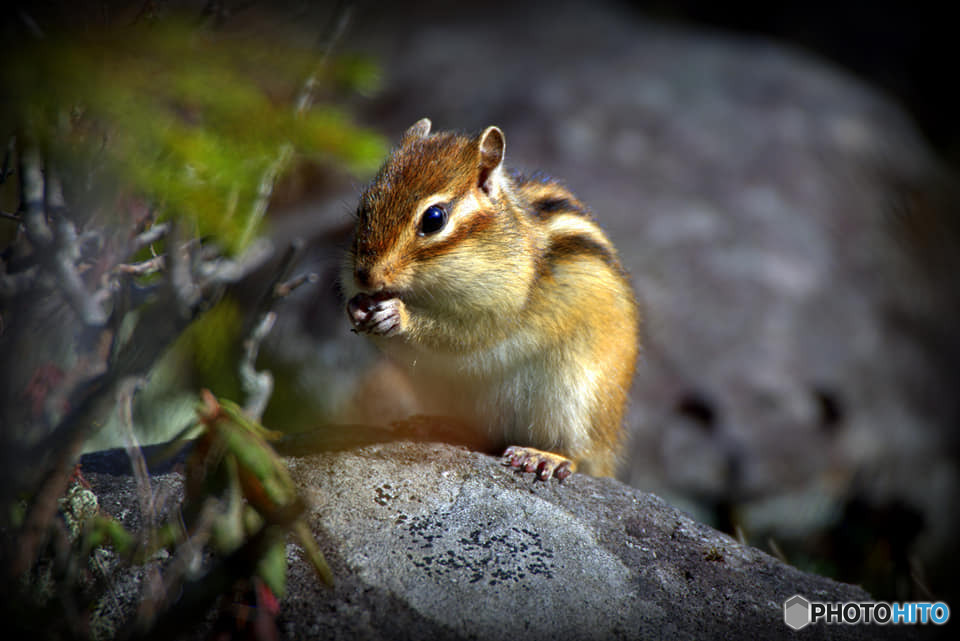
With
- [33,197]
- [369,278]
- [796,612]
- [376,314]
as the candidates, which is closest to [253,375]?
[376,314]

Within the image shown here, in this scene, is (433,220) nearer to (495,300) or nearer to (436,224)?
(436,224)

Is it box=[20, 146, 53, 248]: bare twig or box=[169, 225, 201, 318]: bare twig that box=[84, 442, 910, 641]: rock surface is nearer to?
box=[169, 225, 201, 318]: bare twig

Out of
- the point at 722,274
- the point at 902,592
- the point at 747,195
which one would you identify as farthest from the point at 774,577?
the point at 747,195

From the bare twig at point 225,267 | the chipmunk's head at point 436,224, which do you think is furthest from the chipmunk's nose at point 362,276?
the bare twig at point 225,267

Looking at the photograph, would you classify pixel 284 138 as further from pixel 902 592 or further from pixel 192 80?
pixel 902 592

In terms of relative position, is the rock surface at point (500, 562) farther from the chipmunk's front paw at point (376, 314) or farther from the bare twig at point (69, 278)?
the bare twig at point (69, 278)

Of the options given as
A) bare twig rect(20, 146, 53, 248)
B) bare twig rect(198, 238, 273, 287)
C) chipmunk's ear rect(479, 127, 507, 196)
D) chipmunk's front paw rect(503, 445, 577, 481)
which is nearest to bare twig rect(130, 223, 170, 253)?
bare twig rect(198, 238, 273, 287)
